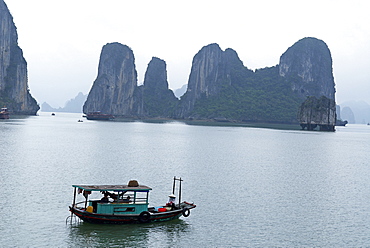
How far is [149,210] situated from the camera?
24156 millimetres

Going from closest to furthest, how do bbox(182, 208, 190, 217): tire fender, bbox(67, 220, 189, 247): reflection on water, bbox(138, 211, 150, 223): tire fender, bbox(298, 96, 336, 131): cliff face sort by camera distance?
bbox(67, 220, 189, 247): reflection on water → bbox(138, 211, 150, 223): tire fender → bbox(182, 208, 190, 217): tire fender → bbox(298, 96, 336, 131): cliff face

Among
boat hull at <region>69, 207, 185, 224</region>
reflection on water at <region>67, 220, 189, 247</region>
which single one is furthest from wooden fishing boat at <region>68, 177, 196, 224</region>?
reflection on water at <region>67, 220, 189, 247</region>

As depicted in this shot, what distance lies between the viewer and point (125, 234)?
21500 millimetres

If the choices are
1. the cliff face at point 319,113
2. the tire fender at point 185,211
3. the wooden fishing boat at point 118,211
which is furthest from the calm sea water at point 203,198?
the cliff face at point 319,113

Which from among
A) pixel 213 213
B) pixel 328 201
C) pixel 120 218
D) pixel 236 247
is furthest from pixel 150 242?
pixel 328 201

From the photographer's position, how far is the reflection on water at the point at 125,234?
20203 mm

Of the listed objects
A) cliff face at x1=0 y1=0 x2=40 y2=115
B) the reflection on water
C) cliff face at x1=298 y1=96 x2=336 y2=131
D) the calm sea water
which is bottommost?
the reflection on water

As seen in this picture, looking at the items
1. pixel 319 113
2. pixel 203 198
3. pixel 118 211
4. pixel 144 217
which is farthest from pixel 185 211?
pixel 319 113

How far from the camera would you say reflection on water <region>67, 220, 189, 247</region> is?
66.3 ft

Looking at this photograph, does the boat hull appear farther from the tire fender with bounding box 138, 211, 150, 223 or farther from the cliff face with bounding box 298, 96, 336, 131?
the cliff face with bounding box 298, 96, 336, 131

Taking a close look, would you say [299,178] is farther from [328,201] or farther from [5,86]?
[5,86]

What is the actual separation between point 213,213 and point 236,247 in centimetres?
594

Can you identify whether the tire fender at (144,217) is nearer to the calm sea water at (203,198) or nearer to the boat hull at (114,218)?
the boat hull at (114,218)

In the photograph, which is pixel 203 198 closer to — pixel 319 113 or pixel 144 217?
pixel 144 217
